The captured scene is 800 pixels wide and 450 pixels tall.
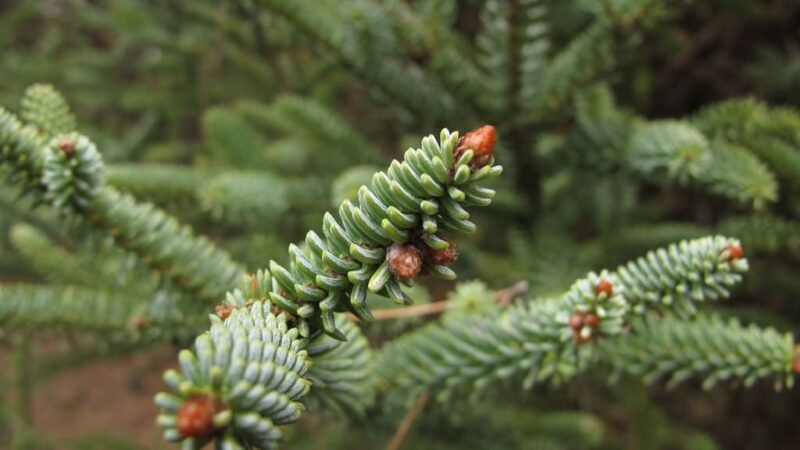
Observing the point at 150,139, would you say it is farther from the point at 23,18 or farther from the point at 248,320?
the point at 248,320

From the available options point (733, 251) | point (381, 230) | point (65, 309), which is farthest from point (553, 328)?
point (65, 309)

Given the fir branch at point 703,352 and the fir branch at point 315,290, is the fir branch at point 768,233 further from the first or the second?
the fir branch at point 315,290

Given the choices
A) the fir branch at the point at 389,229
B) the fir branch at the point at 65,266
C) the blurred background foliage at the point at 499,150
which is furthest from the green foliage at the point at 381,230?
the fir branch at the point at 65,266

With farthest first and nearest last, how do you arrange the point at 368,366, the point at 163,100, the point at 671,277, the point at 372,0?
the point at 163,100 → the point at 372,0 → the point at 368,366 → the point at 671,277

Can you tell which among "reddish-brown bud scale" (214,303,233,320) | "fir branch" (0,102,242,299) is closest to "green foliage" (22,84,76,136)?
"fir branch" (0,102,242,299)

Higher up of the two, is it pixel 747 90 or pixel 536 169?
pixel 747 90

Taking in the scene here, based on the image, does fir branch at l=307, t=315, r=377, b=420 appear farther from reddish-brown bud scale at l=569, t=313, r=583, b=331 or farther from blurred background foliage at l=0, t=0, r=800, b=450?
reddish-brown bud scale at l=569, t=313, r=583, b=331

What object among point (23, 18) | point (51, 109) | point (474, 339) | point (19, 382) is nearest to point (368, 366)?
point (474, 339)

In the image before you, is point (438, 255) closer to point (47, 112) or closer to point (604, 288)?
point (604, 288)
